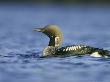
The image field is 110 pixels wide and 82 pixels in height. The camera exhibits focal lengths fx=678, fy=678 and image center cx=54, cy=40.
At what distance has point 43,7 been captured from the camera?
4281 cm

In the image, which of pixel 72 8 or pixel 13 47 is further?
pixel 72 8

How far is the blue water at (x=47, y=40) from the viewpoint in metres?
12.6

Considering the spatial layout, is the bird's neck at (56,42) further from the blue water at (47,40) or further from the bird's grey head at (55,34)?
the blue water at (47,40)

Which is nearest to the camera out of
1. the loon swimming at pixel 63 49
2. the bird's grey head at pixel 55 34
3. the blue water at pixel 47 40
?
the blue water at pixel 47 40

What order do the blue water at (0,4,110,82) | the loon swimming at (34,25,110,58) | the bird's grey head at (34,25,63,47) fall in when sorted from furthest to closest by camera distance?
1. the bird's grey head at (34,25,63,47)
2. the loon swimming at (34,25,110,58)
3. the blue water at (0,4,110,82)

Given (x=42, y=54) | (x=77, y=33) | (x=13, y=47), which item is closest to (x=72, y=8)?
(x=77, y=33)

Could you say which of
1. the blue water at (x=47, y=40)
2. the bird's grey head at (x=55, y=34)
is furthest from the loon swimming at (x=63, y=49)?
the blue water at (x=47, y=40)

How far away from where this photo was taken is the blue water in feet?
41.4

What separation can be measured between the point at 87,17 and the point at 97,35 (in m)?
11.3

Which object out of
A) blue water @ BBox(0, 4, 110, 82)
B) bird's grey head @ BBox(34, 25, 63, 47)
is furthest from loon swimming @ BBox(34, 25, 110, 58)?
blue water @ BBox(0, 4, 110, 82)

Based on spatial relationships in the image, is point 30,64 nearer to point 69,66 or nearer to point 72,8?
point 69,66

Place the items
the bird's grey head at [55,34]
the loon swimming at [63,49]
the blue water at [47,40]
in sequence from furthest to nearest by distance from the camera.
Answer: the bird's grey head at [55,34] < the loon swimming at [63,49] < the blue water at [47,40]

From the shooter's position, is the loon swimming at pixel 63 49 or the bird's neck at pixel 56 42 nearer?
the loon swimming at pixel 63 49

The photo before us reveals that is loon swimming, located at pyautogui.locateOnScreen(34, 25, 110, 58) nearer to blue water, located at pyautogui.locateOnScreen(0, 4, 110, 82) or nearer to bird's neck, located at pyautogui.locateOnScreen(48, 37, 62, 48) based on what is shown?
bird's neck, located at pyautogui.locateOnScreen(48, 37, 62, 48)
